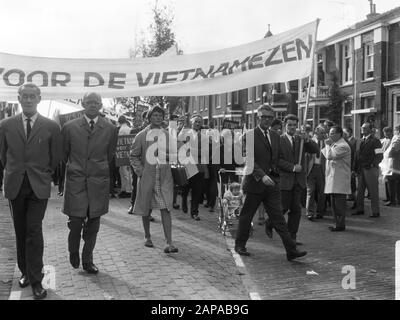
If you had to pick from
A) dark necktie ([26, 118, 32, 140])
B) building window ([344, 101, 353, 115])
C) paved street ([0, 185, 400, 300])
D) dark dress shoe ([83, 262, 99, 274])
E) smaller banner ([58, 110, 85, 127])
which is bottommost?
paved street ([0, 185, 400, 300])

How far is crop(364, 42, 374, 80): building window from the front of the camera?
30.6m

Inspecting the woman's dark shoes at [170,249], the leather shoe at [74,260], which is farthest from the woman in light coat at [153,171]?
the leather shoe at [74,260]

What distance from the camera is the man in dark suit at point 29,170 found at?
5.11 m

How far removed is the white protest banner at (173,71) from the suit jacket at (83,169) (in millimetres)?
3551

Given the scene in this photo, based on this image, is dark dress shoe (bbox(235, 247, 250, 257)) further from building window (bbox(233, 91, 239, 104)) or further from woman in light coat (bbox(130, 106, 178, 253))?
building window (bbox(233, 91, 239, 104))

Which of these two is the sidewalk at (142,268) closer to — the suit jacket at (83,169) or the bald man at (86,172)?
the bald man at (86,172)

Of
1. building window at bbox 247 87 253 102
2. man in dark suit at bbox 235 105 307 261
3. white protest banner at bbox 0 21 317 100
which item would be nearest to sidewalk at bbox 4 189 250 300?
man in dark suit at bbox 235 105 307 261

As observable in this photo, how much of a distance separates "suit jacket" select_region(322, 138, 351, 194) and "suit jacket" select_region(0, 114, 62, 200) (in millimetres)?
5609

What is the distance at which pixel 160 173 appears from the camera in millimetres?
7172

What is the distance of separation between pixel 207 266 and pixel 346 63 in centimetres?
2938

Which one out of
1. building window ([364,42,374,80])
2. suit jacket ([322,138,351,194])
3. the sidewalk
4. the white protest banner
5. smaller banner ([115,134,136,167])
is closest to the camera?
the sidewalk
